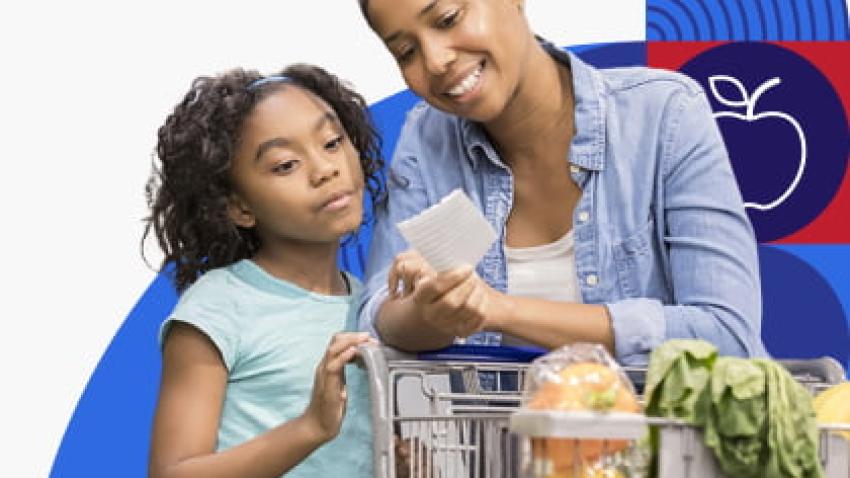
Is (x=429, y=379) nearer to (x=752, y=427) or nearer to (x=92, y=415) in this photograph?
(x=752, y=427)

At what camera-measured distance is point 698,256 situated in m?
2.33

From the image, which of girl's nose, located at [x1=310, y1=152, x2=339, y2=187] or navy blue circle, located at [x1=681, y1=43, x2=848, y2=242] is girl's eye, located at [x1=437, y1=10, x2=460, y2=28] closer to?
girl's nose, located at [x1=310, y1=152, x2=339, y2=187]

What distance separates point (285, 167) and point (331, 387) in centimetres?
52

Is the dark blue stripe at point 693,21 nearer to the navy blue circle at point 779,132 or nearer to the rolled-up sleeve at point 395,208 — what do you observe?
the navy blue circle at point 779,132

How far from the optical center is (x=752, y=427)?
168 centimetres

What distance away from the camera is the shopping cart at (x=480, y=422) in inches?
65.4

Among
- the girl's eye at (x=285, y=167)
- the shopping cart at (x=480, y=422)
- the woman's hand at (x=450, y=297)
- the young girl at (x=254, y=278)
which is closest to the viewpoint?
the shopping cart at (x=480, y=422)

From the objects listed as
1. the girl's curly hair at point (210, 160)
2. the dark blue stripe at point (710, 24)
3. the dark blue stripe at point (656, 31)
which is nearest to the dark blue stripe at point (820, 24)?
the dark blue stripe at point (710, 24)

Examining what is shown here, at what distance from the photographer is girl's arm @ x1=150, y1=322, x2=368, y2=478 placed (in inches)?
92.4

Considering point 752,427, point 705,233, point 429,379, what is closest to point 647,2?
point 705,233

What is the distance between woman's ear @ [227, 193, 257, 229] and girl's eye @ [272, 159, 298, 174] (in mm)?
127

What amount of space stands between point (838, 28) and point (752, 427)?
2.33m

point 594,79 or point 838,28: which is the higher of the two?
point 838,28

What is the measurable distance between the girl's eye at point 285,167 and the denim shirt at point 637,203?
0.57ft
